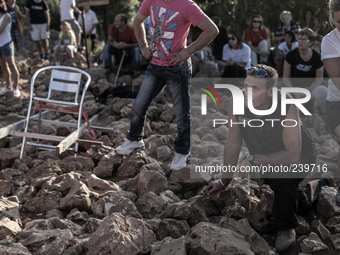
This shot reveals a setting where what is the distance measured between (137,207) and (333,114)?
1892mm

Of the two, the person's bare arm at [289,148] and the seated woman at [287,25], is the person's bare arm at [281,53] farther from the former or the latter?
the person's bare arm at [289,148]

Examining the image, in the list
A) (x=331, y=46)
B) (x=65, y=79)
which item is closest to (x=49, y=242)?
(x=331, y=46)

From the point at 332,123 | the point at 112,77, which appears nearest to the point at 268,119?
the point at 332,123

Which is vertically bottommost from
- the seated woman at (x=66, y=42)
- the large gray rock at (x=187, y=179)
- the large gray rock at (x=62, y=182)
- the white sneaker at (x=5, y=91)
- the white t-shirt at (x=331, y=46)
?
the large gray rock at (x=187, y=179)

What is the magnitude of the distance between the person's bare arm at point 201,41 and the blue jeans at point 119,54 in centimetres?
444

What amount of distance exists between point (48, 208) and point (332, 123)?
2.63m

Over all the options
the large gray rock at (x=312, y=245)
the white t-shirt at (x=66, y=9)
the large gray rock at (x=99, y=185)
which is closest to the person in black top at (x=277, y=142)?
the large gray rock at (x=312, y=245)

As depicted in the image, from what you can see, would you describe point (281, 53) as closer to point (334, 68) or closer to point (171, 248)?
point (334, 68)

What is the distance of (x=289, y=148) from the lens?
3.03 metres

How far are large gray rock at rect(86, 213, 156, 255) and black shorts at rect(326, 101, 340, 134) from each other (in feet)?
5.84

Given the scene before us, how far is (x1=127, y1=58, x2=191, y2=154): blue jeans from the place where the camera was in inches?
156

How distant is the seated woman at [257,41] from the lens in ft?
30.1

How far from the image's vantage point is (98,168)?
438cm

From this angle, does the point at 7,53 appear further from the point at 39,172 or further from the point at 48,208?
the point at 48,208
